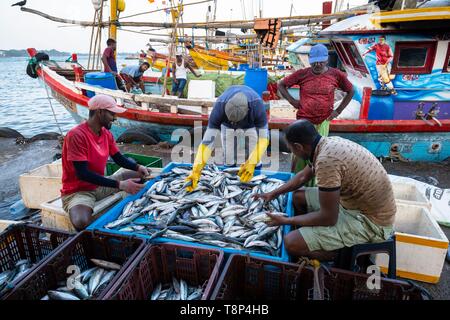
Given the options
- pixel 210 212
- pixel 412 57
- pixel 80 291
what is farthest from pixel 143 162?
pixel 412 57

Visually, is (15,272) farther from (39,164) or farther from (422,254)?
(39,164)

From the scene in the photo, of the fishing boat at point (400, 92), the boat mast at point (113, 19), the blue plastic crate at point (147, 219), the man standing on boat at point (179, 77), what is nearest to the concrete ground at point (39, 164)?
the fishing boat at point (400, 92)

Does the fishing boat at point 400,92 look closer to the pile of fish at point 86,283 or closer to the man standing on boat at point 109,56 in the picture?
the man standing on boat at point 109,56

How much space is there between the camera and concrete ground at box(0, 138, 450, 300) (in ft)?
18.5

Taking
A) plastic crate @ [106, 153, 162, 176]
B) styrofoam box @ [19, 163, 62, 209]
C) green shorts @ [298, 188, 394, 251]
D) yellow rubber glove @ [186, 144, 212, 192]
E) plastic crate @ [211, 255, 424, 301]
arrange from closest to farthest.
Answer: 1. plastic crate @ [211, 255, 424, 301]
2. green shorts @ [298, 188, 394, 251]
3. yellow rubber glove @ [186, 144, 212, 192]
4. styrofoam box @ [19, 163, 62, 209]
5. plastic crate @ [106, 153, 162, 176]

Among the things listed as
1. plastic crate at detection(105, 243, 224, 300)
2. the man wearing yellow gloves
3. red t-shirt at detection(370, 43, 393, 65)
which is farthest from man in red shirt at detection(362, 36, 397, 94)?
plastic crate at detection(105, 243, 224, 300)

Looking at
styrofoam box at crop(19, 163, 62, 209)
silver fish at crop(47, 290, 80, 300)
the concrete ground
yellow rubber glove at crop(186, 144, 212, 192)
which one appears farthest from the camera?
the concrete ground

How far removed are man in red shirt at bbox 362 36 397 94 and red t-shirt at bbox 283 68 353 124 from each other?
2.24 meters

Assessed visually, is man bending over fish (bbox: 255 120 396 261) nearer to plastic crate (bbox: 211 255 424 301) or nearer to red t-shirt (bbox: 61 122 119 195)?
plastic crate (bbox: 211 255 424 301)

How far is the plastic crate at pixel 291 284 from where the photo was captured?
7.09 feet

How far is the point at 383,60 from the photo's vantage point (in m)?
6.34
